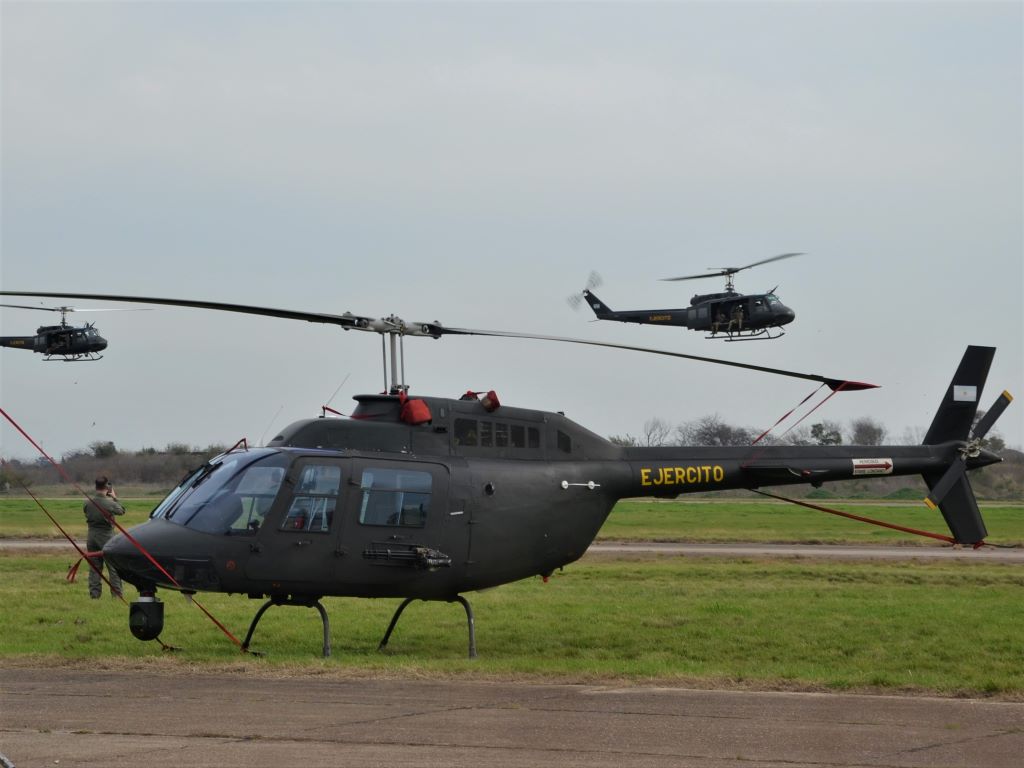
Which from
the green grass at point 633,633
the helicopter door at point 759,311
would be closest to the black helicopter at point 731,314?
the helicopter door at point 759,311

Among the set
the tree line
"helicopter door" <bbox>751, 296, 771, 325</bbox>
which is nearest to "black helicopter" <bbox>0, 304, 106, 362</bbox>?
the tree line

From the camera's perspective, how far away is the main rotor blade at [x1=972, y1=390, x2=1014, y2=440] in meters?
17.2

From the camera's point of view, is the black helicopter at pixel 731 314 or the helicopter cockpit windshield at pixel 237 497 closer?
the helicopter cockpit windshield at pixel 237 497

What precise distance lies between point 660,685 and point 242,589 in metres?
4.69

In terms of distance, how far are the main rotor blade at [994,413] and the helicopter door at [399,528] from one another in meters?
7.79

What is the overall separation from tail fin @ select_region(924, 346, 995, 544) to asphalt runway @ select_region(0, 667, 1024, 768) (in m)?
6.89

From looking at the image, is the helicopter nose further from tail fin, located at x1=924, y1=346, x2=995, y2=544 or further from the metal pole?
tail fin, located at x1=924, y1=346, x2=995, y2=544

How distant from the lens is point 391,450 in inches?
564

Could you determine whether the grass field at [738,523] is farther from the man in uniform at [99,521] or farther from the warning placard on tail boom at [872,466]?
the warning placard on tail boom at [872,466]

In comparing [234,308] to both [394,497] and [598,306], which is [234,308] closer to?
[394,497]

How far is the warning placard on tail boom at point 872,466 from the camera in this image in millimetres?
16859

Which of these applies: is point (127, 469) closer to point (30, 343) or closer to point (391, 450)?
point (30, 343)

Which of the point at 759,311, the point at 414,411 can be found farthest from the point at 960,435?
the point at 759,311

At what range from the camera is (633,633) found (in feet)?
54.7
